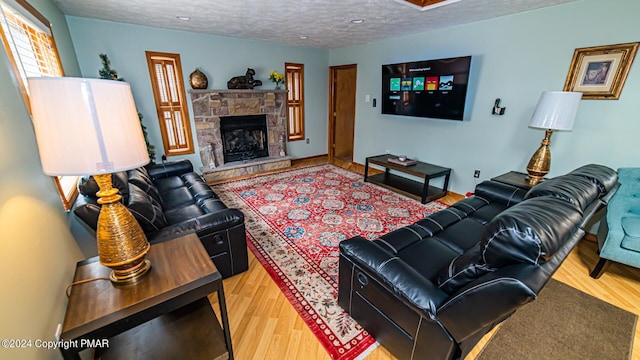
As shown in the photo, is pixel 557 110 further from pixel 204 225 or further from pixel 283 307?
pixel 204 225

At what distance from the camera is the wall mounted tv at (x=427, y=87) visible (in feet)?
10.9

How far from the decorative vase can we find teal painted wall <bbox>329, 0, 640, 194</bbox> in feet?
9.83

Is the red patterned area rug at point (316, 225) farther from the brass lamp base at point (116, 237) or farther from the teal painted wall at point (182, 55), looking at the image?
the teal painted wall at point (182, 55)

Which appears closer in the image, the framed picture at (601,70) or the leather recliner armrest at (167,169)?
the framed picture at (601,70)

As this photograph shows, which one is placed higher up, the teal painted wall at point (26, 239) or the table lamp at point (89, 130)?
the table lamp at point (89, 130)

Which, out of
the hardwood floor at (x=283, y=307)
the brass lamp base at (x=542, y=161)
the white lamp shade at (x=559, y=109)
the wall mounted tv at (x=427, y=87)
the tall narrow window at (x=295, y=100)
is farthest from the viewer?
the tall narrow window at (x=295, y=100)

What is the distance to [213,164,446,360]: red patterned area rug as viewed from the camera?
174cm

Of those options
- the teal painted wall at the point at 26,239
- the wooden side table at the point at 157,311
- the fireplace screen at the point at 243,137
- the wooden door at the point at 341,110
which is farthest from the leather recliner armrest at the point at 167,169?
the wooden door at the point at 341,110

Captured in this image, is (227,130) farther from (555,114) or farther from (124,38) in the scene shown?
(555,114)

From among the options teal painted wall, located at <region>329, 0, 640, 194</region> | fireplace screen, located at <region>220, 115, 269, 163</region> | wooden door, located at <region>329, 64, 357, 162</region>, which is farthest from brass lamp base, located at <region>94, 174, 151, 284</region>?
wooden door, located at <region>329, 64, 357, 162</region>

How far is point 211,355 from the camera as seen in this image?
1.21m

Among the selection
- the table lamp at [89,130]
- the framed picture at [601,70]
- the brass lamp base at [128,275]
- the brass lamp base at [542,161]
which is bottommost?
the brass lamp base at [128,275]

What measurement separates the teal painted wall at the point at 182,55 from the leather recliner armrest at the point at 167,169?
2.71ft

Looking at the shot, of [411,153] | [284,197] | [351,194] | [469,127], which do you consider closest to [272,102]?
[284,197]
